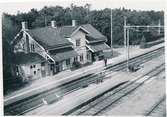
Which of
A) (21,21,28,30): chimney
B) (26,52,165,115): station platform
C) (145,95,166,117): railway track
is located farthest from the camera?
(21,21,28,30): chimney

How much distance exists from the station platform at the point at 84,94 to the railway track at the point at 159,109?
24.2 inches

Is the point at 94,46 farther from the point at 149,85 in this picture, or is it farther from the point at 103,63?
the point at 149,85

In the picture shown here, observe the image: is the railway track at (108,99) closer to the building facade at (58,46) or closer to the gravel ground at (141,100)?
the gravel ground at (141,100)

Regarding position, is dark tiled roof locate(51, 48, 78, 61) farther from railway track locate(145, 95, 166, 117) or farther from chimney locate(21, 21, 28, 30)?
railway track locate(145, 95, 166, 117)

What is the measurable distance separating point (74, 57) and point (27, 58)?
0.85 meters

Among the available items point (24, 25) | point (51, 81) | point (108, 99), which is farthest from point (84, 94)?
point (24, 25)

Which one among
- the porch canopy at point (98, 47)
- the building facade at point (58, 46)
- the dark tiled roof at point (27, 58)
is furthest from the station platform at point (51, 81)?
the dark tiled roof at point (27, 58)

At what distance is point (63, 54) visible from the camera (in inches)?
231

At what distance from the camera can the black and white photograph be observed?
5.62 meters

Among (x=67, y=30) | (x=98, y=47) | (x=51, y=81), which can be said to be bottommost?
(x=51, y=81)

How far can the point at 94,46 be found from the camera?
19.3 feet

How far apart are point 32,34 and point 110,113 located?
1.95 metres

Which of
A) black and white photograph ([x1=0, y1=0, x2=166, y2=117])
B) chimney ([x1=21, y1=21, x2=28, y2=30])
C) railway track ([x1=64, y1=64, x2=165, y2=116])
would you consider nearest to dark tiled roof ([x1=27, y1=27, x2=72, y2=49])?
black and white photograph ([x1=0, y1=0, x2=166, y2=117])

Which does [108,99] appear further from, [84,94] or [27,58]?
[27,58]
